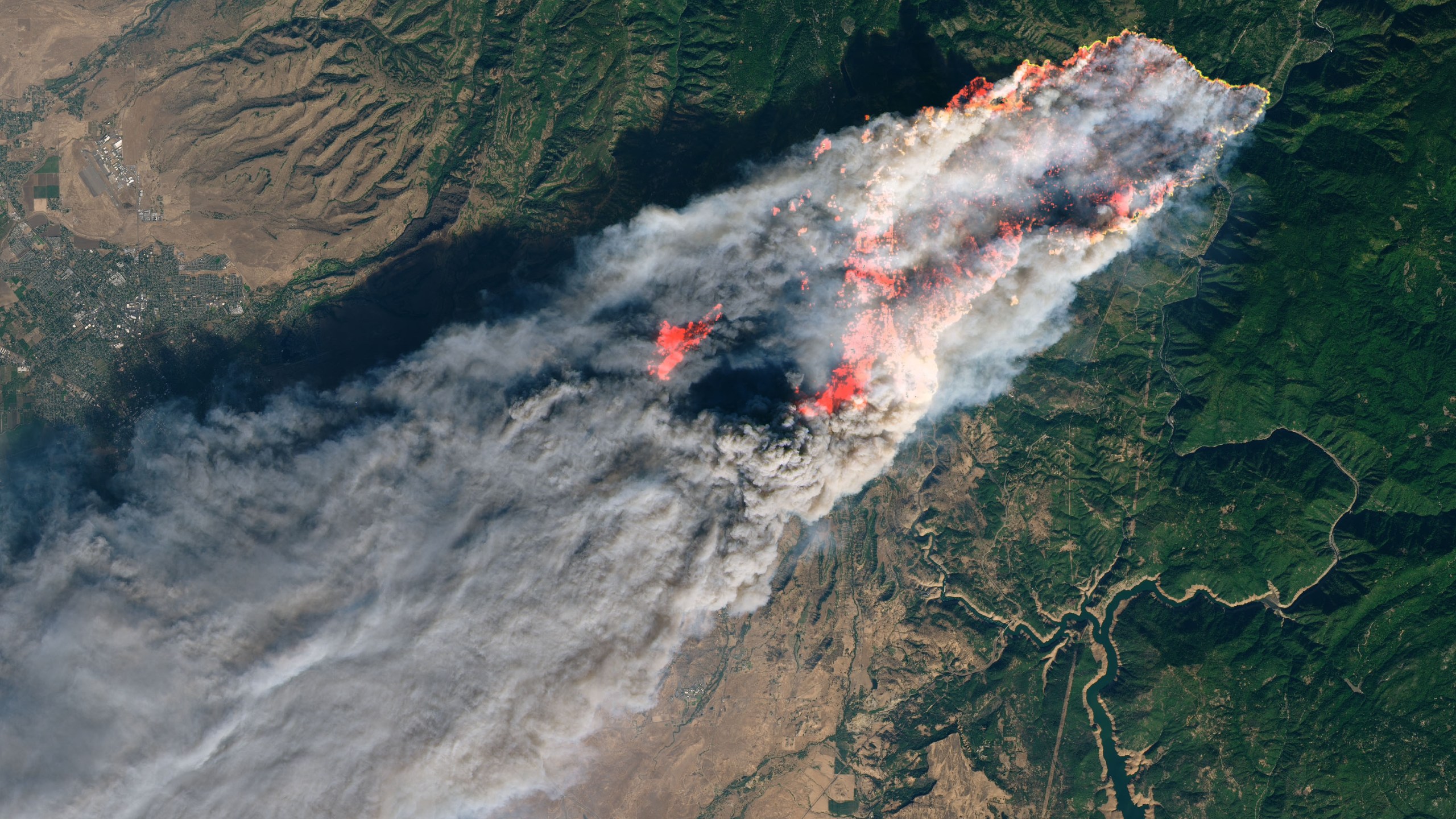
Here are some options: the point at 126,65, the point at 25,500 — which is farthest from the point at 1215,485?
the point at 126,65

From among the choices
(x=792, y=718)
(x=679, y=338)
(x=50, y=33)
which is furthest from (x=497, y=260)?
(x=50, y=33)

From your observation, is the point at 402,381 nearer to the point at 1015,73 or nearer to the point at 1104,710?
the point at 1015,73

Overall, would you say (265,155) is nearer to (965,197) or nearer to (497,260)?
(497,260)

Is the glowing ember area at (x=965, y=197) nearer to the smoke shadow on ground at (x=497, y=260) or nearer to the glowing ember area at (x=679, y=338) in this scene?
the glowing ember area at (x=679, y=338)

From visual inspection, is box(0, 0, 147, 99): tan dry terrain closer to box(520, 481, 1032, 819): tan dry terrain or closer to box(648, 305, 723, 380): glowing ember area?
box(648, 305, 723, 380): glowing ember area

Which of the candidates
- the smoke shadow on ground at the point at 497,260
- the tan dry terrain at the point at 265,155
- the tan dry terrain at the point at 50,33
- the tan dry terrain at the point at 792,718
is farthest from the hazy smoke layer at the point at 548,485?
the tan dry terrain at the point at 50,33

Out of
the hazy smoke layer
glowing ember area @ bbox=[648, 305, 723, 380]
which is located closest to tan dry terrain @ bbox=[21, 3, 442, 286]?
the hazy smoke layer
